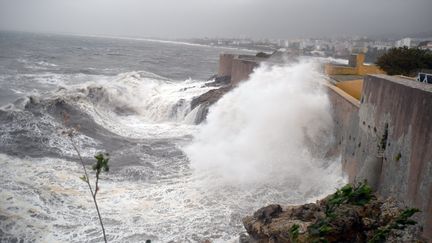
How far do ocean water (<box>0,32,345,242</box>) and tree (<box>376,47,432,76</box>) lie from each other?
3142 millimetres

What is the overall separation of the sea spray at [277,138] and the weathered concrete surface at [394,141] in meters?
1.43

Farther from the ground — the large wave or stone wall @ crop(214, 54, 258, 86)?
stone wall @ crop(214, 54, 258, 86)

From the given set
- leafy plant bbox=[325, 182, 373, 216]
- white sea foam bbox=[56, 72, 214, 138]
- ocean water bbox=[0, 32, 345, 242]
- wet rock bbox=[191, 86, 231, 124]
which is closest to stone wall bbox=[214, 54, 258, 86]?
wet rock bbox=[191, 86, 231, 124]

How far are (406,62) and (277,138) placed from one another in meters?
6.49

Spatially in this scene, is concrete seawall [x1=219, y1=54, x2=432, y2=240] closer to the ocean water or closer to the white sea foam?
the ocean water

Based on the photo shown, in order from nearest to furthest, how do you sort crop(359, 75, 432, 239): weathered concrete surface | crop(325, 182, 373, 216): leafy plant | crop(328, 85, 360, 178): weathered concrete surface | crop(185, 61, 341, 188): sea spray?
crop(325, 182, 373, 216): leafy plant < crop(359, 75, 432, 239): weathered concrete surface < crop(328, 85, 360, 178): weathered concrete surface < crop(185, 61, 341, 188): sea spray

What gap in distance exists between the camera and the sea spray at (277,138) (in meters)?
11.3

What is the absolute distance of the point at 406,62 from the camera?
1570 cm

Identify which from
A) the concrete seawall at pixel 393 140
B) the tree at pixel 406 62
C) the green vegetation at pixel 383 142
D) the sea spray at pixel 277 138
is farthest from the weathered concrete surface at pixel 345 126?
the tree at pixel 406 62

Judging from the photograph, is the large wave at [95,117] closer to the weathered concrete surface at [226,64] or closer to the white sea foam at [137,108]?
the white sea foam at [137,108]

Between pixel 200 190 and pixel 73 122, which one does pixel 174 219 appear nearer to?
pixel 200 190

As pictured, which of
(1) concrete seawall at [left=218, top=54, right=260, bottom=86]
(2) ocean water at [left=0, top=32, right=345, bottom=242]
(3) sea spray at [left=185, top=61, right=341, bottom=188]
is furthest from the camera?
(1) concrete seawall at [left=218, top=54, right=260, bottom=86]

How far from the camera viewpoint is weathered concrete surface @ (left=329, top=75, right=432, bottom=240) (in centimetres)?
604

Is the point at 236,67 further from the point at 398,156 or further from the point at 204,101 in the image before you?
the point at 398,156
